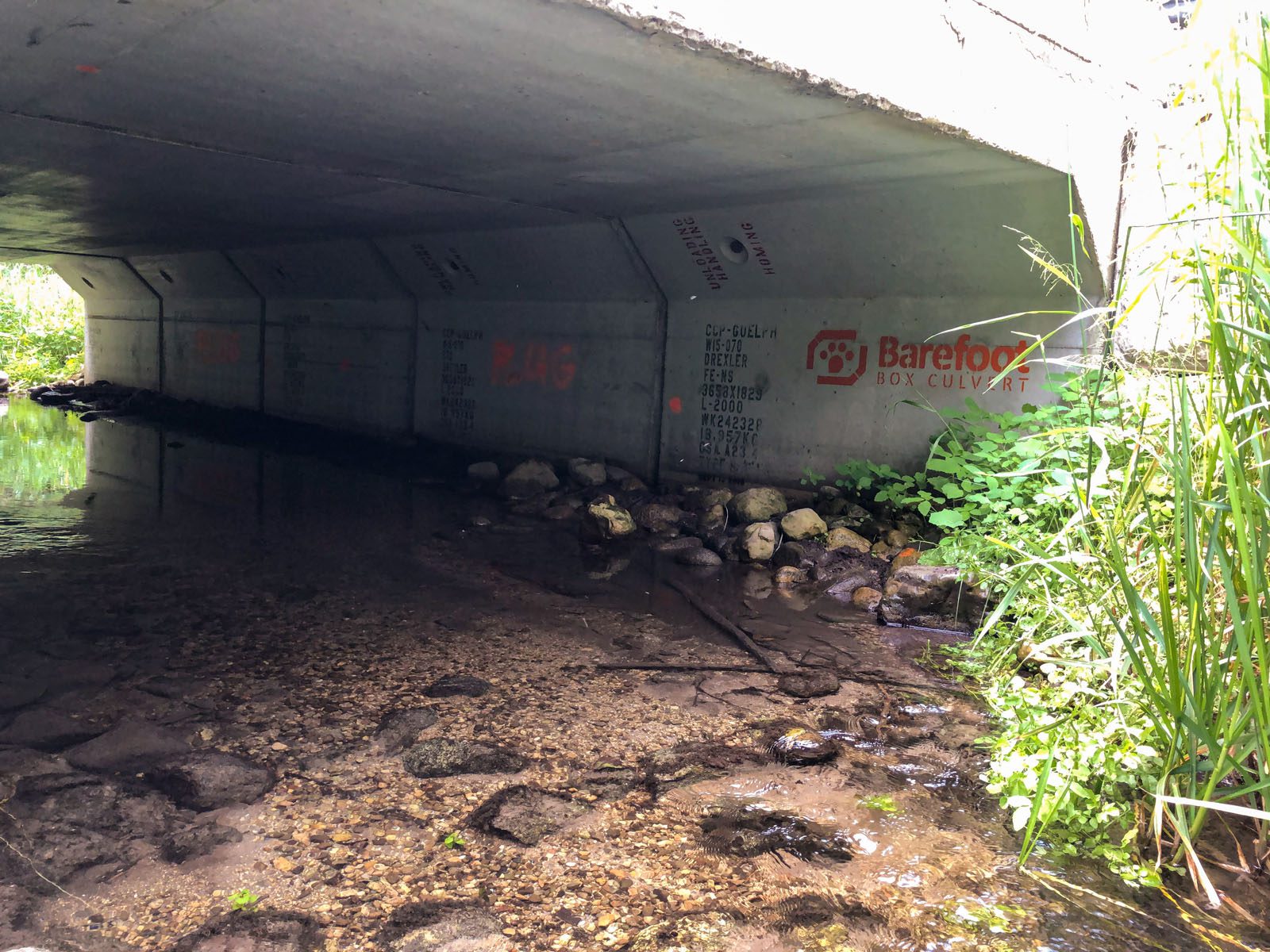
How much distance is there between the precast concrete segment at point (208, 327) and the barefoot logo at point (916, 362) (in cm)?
957

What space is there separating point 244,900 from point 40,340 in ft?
72.8

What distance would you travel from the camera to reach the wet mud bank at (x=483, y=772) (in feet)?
7.76

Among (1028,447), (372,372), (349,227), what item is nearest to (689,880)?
(1028,447)

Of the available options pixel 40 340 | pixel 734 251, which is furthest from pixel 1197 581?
pixel 40 340

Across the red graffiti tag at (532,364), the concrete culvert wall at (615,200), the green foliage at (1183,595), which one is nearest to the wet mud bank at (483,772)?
the green foliage at (1183,595)

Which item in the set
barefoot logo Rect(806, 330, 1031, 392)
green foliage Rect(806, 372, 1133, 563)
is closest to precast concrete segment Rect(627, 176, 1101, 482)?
barefoot logo Rect(806, 330, 1031, 392)

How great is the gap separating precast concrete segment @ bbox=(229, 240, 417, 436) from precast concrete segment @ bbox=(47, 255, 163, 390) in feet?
12.4

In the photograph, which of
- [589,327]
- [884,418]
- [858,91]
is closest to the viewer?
[858,91]

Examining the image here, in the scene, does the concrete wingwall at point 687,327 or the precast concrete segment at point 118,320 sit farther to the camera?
the precast concrete segment at point 118,320

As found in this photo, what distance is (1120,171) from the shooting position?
544cm

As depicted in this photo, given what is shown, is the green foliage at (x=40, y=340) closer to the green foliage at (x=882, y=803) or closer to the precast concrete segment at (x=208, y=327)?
the precast concrete segment at (x=208, y=327)

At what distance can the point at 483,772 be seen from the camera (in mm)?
3160

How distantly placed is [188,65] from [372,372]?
789cm

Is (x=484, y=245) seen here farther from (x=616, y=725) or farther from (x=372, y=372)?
(x=616, y=725)
